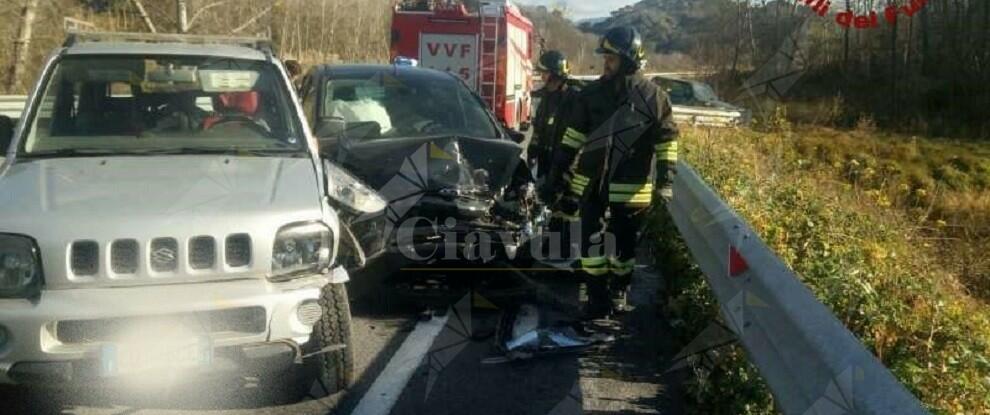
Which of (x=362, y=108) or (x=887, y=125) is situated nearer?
(x=362, y=108)

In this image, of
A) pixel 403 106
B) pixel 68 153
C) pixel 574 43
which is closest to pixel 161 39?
pixel 68 153

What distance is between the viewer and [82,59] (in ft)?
18.3

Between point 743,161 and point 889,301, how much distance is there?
5.52 metres

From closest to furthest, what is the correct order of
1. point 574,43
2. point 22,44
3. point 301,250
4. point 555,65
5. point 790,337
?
1. point 790,337
2. point 301,250
3. point 555,65
4. point 22,44
5. point 574,43

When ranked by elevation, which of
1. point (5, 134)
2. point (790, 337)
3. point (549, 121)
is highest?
point (5, 134)

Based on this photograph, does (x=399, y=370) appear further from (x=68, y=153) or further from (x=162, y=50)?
(x=162, y=50)

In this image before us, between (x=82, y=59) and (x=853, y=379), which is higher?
(x=82, y=59)

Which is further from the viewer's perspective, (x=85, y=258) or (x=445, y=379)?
(x=445, y=379)

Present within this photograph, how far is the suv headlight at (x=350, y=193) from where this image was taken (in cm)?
504

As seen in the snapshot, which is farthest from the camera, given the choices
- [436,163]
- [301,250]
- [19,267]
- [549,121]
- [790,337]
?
[549,121]

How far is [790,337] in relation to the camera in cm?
346

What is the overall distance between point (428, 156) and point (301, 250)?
8.40 ft

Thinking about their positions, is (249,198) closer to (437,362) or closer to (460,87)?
(437,362)

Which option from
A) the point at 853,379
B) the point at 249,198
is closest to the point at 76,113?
the point at 249,198
